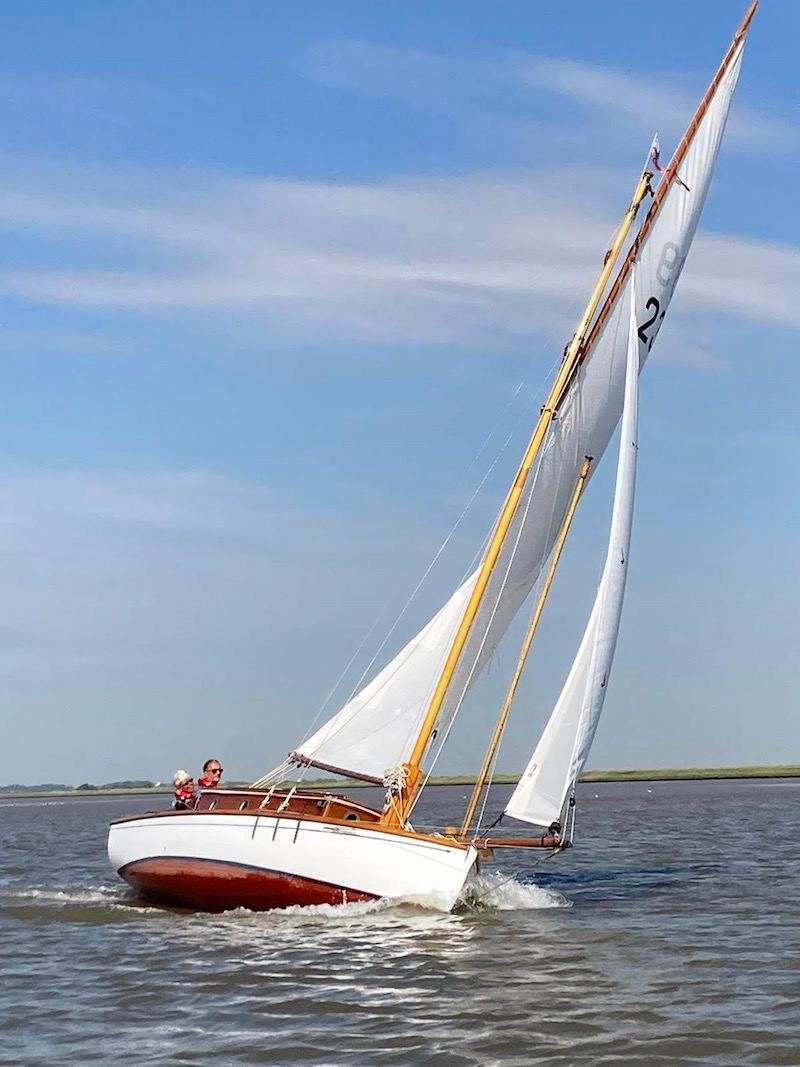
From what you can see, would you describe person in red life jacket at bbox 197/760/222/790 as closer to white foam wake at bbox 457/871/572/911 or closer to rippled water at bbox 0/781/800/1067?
rippled water at bbox 0/781/800/1067

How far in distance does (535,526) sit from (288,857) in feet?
28.6

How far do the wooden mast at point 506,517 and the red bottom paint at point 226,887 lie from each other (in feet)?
6.65

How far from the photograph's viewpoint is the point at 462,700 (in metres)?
27.8

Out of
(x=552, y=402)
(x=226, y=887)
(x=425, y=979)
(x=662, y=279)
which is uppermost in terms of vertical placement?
(x=662, y=279)

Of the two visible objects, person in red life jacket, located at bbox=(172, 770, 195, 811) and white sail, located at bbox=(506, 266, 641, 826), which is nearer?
white sail, located at bbox=(506, 266, 641, 826)

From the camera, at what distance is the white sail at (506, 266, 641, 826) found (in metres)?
24.2

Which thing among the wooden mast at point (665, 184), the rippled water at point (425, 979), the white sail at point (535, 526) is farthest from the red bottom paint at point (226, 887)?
the wooden mast at point (665, 184)

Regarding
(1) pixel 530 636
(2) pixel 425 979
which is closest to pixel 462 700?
(1) pixel 530 636

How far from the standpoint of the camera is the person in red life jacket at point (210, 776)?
2727cm

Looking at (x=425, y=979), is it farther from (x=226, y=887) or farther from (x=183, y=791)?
(x=183, y=791)

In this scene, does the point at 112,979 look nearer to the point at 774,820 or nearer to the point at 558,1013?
the point at 558,1013

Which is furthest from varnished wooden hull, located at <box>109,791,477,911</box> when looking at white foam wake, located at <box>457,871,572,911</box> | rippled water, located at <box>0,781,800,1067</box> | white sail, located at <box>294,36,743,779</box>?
white sail, located at <box>294,36,743,779</box>

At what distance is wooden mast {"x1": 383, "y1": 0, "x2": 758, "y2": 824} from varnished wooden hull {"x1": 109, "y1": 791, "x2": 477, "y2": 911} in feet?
4.62

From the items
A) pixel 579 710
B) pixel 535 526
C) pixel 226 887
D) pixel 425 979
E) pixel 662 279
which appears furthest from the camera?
pixel 662 279
